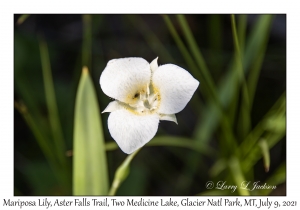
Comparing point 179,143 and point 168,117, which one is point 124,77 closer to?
point 168,117

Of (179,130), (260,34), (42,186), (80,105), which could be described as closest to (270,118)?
(260,34)

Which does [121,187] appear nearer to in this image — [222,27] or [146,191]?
[146,191]

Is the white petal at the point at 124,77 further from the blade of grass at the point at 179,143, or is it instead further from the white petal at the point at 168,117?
the blade of grass at the point at 179,143

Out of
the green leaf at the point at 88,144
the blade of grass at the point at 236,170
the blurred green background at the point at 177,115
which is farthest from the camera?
the blurred green background at the point at 177,115

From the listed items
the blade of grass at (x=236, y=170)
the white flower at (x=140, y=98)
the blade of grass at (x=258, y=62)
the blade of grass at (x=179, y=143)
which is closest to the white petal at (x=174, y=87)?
the white flower at (x=140, y=98)

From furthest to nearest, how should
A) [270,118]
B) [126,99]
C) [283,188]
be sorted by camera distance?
[283,188] → [270,118] → [126,99]

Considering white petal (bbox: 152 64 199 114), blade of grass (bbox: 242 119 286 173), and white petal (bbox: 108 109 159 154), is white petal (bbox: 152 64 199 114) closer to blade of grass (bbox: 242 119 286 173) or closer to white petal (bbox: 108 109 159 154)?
white petal (bbox: 108 109 159 154)
